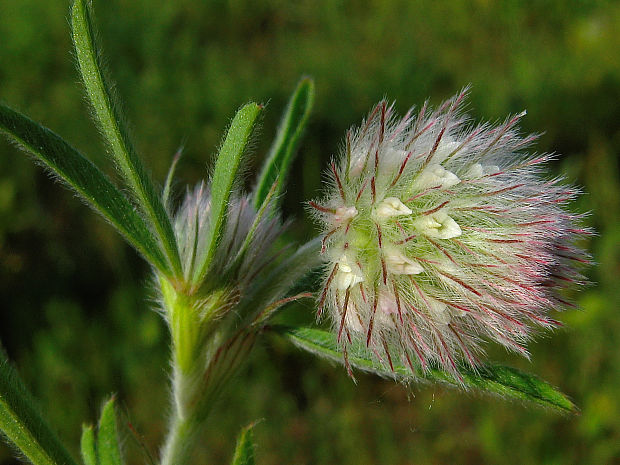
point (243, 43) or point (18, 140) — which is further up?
point (243, 43)

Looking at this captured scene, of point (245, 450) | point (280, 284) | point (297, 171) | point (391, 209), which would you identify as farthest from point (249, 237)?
point (297, 171)

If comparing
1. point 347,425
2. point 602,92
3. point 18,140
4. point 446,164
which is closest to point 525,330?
point 446,164

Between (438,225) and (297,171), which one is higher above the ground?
(438,225)

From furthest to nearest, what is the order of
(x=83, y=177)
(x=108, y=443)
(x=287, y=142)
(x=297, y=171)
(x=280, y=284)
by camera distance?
(x=297, y=171) < (x=287, y=142) < (x=108, y=443) < (x=280, y=284) < (x=83, y=177)

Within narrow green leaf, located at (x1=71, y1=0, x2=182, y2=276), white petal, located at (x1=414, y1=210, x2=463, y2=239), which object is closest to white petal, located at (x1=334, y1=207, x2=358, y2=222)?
white petal, located at (x1=414, y1=210, x2=463, y2=239)

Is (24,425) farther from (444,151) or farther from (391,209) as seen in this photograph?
(444,151)

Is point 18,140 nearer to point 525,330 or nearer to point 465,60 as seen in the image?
point 525,330

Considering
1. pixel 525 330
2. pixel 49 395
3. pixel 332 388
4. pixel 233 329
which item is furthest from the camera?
pixel 332 388
